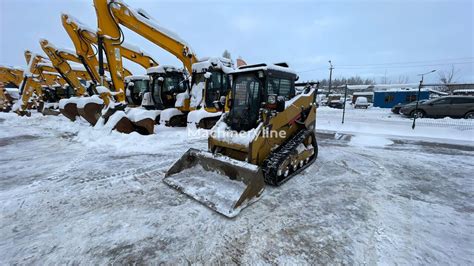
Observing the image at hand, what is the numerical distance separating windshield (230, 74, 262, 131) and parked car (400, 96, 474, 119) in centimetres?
1169

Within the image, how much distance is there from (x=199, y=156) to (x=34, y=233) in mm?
2464

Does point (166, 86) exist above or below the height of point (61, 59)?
below

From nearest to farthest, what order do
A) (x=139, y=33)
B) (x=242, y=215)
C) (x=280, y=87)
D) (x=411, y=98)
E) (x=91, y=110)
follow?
1. (x=242, y=215)
2. (x=280, y=87)
3. (x=139, y=33)
4. (x=91, y=110)
5. (x=411, y=98)

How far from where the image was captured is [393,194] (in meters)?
3.86

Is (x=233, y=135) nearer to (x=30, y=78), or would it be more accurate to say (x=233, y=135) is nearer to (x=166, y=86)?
(x=166, y=86)

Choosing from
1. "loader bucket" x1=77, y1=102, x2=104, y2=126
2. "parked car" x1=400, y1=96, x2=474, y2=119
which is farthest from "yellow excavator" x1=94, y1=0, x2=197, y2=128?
"parked car" x1=400, y1=96, x2=474, y2=119

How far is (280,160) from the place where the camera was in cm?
390

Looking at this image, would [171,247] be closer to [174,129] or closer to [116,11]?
[174,129]

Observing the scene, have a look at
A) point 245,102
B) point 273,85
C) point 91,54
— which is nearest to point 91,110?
point 91,54

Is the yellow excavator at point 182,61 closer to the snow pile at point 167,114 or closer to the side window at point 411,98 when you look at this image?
the snow pile at point 167,114

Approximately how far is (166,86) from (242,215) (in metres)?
8.81

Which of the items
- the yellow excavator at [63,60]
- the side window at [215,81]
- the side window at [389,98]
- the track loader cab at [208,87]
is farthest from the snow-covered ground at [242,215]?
the side window at [389,98]

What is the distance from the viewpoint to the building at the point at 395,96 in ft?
81.8

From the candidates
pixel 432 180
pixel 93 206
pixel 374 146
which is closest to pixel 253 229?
pixel 93 206
